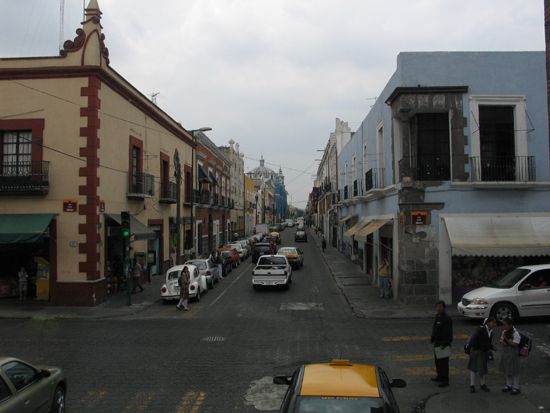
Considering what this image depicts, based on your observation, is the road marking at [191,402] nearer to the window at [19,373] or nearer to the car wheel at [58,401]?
the car wheel at [58,401]

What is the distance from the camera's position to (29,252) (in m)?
20.6

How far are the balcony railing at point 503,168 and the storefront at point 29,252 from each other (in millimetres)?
15940

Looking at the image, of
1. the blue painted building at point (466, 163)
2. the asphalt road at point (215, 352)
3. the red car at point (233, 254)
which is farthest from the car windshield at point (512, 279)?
the red car at point (233, 254)

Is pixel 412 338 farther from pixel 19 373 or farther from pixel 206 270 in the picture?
pixel 206 270

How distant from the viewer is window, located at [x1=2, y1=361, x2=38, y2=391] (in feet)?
21.1

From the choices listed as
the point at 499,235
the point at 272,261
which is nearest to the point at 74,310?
the point at 272,261

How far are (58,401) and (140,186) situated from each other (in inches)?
731

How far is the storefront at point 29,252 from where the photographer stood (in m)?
18.6

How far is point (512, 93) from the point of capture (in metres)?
18.9

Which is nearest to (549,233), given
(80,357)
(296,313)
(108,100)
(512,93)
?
(512,93)

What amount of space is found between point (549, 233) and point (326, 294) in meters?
9.49

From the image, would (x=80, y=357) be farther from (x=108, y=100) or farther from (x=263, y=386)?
(x=108, y=100)

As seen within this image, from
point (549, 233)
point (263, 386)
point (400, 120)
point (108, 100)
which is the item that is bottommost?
point (263, 386)

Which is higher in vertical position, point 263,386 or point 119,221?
point 119,221
